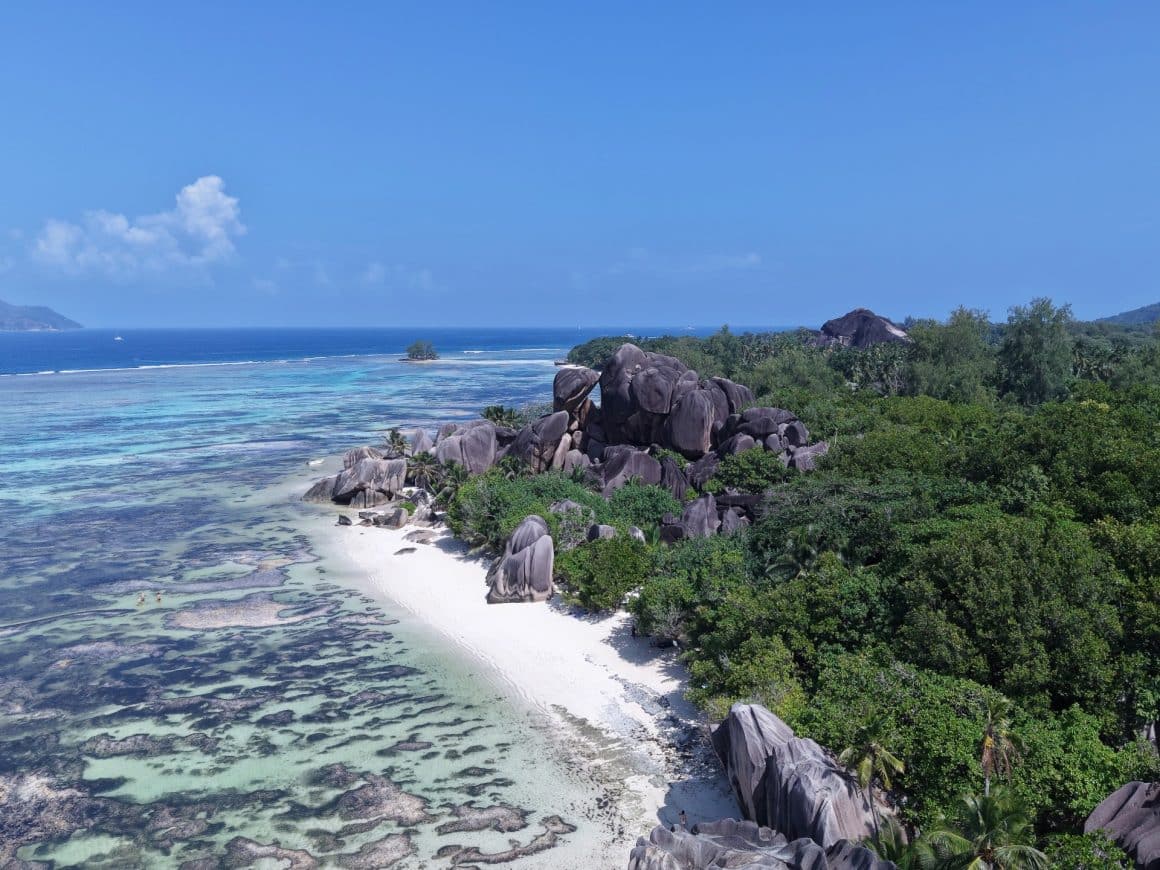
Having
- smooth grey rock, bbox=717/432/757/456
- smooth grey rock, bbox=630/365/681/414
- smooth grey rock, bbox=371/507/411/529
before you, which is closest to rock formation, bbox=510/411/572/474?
smooth grey rock, bbox=630/365/681/414

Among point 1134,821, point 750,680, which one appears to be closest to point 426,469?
point 750,680

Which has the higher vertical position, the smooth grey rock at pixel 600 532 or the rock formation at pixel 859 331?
the rock formation at pixel 859 331

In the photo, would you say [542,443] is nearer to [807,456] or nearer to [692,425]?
[692,425]

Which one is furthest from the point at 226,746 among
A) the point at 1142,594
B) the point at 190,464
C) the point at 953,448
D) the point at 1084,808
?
the point at 190,464

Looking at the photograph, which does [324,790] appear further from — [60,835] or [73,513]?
[73,513]

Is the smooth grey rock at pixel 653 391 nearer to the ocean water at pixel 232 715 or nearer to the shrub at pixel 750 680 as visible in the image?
the ocean water at pixel 232 715

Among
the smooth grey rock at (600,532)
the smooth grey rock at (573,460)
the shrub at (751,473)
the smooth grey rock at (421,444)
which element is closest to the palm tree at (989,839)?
the smooth grey rock at (600,532)
